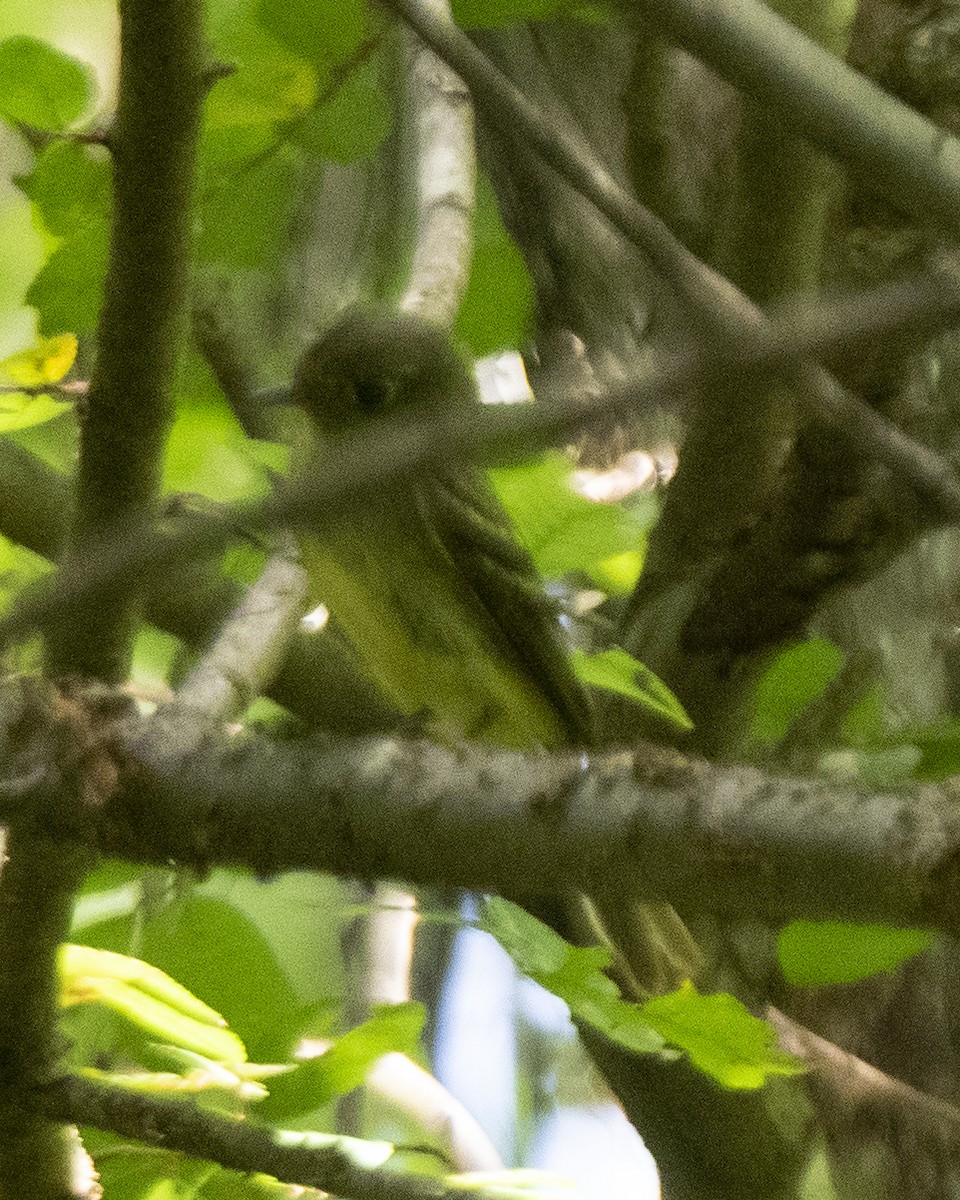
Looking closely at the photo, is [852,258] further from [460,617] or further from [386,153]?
[386,153]

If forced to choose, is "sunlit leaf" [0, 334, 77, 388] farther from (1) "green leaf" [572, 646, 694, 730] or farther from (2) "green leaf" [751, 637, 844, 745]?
(2) "green leaf" [751, 637, 844, 745]

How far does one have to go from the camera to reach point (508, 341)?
300cm

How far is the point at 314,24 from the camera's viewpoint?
205 cm

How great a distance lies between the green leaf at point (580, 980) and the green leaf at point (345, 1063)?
0.24 metres

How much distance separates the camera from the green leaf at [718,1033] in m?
1.62

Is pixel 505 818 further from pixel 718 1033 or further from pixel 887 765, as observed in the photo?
pixel 887 765

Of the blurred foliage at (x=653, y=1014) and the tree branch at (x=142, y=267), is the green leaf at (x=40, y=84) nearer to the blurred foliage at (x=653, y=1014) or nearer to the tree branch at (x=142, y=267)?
the tree branch at (x=142, y=267)

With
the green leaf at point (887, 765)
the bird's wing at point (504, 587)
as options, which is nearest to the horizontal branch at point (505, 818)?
the green leaf at point (887, 765)

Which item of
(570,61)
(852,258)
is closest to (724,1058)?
(852,258)

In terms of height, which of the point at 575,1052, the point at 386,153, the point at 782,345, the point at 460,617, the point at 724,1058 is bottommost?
the point at 575,1052

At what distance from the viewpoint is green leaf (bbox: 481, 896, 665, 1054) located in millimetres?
1614

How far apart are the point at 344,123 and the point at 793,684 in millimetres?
1229

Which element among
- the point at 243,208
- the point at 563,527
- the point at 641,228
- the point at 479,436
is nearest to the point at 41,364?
the point at 243,208

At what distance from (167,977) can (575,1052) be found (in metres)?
3.69
